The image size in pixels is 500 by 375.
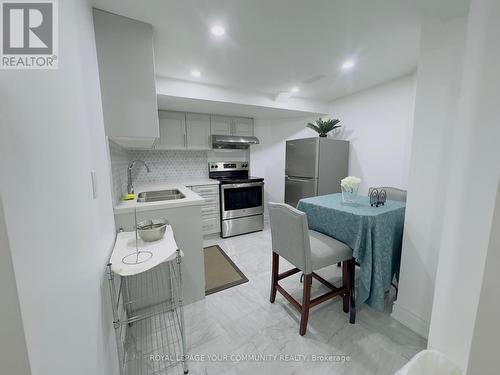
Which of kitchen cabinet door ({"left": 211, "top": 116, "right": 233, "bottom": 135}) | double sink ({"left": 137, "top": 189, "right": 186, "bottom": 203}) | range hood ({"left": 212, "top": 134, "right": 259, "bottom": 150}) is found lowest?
double sink ({"left": 137, "top": 189, "right": 186, "bottom": 203})

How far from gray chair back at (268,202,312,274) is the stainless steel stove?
1719 millimetres

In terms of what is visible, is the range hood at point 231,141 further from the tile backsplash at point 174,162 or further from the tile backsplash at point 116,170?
the tile backsplash at point 116,170

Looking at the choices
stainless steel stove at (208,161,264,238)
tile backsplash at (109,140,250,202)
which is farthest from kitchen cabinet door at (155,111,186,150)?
stainless steel stove at (208,161,264,238)

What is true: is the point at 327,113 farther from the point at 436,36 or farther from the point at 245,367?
the point at 245,367

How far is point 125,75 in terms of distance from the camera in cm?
151

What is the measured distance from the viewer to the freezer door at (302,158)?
298cm

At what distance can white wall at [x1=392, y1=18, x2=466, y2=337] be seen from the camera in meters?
1.30

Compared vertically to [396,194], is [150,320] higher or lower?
lower

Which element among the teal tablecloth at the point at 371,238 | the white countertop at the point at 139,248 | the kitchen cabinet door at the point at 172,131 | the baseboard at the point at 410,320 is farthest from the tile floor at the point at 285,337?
the kitchen cabinet door at the point at 172,131

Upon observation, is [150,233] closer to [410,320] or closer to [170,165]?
[410,320]

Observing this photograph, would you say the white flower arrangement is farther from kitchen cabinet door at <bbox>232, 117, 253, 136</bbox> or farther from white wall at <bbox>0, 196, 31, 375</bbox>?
kitchen cabinet door at <bbox>232, 117, 253, 136</bbox>

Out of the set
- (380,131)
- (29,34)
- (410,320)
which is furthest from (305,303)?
(380,131)

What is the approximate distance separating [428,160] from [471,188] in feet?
2.28

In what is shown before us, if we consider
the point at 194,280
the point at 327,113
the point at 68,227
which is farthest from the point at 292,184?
the point at 68,227
